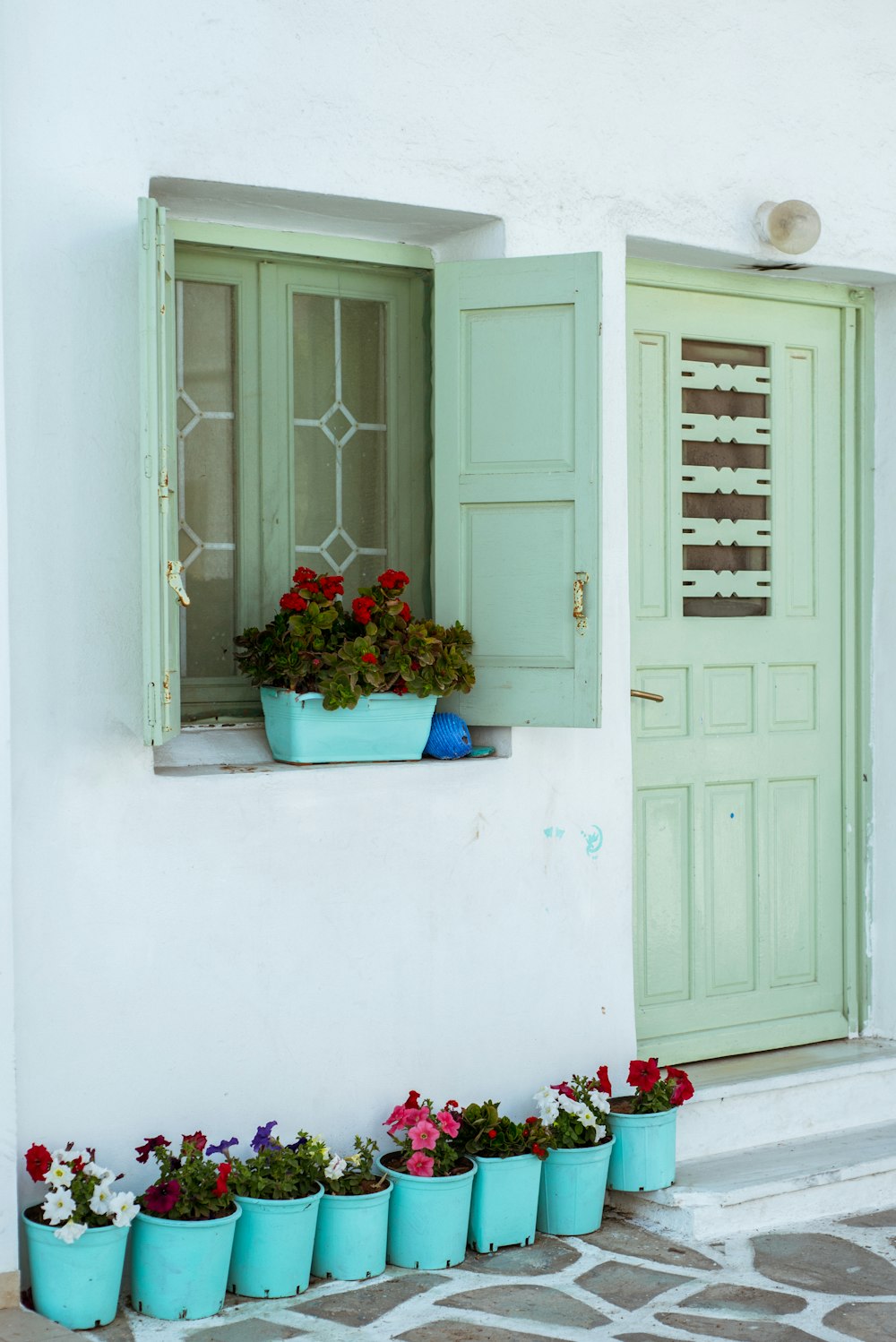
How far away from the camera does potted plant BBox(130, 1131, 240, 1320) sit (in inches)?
148

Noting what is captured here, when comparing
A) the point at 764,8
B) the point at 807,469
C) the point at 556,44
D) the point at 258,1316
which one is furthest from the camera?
the point at 807,469

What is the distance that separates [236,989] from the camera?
4.18m

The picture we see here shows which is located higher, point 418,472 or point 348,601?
point 418,472

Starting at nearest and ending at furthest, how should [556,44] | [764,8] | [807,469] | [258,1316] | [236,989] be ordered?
[258,1316]
[236,989]
[556,44]
[764,8]
[807,469]

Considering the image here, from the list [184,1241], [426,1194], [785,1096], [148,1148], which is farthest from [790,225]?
[184,1241]

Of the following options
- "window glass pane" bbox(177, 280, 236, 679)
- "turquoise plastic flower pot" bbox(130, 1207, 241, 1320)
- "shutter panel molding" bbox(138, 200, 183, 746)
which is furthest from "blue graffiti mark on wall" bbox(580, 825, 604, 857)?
"turquoise plastic flower pot" bbox(130, 1207, 241, 1320)

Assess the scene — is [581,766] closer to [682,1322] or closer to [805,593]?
[805,593]

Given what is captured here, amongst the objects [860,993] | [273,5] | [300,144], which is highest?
[273,5]

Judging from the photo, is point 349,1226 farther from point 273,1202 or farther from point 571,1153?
point 571,1153

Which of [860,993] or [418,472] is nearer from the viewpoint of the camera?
[418,472]

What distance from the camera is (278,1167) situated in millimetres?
3936

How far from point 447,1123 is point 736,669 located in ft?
6.37

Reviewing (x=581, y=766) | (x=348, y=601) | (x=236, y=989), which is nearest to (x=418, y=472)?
(x=348, y=601)

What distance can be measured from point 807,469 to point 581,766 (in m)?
1.49
